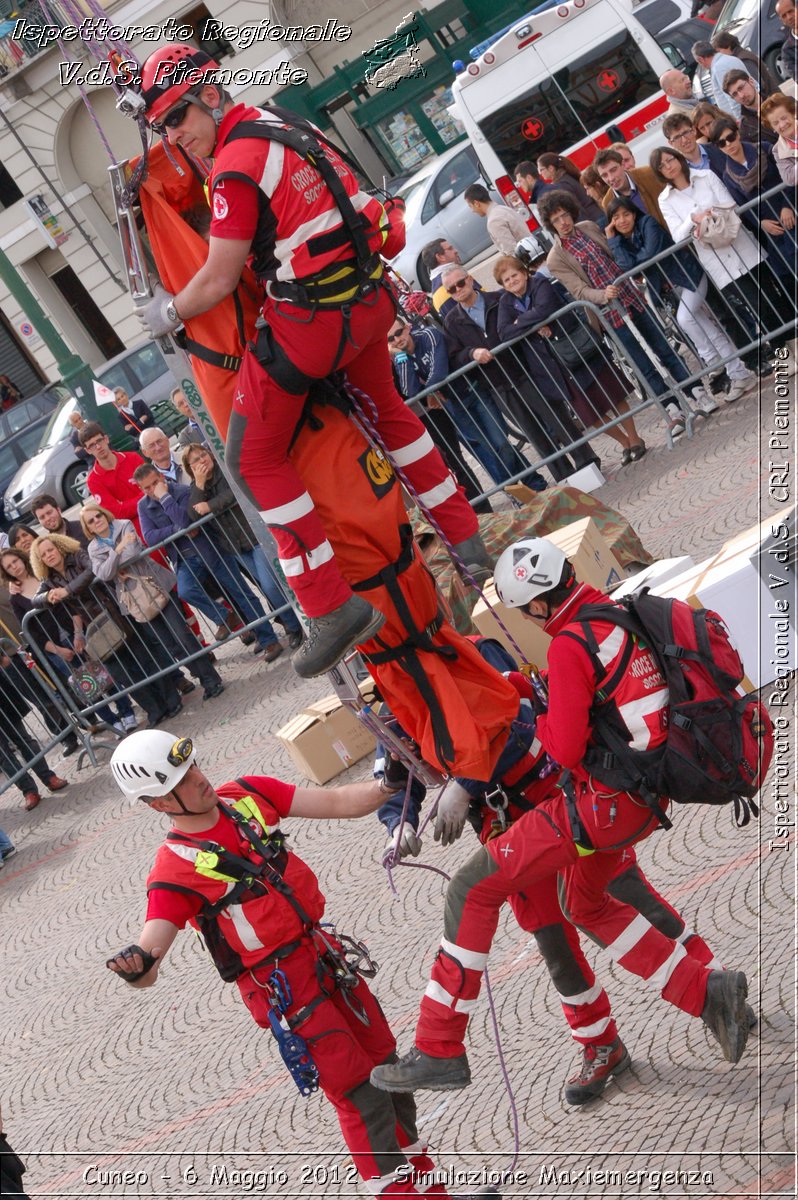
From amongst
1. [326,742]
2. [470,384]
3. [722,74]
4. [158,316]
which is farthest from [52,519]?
[158,316]

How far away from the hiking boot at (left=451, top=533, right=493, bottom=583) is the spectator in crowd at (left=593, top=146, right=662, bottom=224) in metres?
7.77

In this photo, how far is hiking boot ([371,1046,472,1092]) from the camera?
512 cm

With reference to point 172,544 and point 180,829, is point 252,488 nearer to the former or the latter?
point 180,829

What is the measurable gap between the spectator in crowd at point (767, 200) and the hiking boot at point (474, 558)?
6689 millimetres

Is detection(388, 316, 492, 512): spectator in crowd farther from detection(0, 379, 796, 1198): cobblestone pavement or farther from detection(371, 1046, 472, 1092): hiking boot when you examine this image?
detection(371, 1046, 472, 1092): hiking boot

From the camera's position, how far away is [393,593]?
5379 mm

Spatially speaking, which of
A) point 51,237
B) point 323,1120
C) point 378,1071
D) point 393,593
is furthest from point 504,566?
point 51,237

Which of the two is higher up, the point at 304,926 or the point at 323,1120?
the point at 304,926

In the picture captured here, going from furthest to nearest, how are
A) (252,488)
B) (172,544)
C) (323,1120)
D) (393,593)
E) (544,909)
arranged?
1. (172,544)
2. (323,1120)
3. (544,909)
4. (393,593)
5. (252,488)

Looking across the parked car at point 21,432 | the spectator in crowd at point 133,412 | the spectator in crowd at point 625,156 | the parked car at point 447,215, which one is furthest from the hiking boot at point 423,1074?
the parked car at point 21,432

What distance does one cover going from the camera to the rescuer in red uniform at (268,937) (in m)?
5.34

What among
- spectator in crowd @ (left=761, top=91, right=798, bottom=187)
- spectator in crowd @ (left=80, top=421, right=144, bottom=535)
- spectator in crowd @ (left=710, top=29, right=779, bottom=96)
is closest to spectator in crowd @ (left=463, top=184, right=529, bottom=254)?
spectator in crowd @ (left=710, top=29, right=779, bottom=96)

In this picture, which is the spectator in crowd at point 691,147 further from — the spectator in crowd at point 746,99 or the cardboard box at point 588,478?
the cardboard box at point 588,478

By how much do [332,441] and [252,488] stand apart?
0.36 metres
